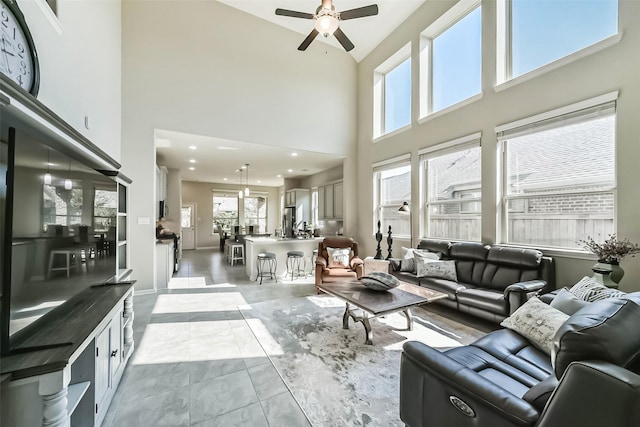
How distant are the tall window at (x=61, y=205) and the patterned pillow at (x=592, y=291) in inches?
147

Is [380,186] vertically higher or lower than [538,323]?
higher

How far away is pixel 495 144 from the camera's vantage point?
3809 millimetres

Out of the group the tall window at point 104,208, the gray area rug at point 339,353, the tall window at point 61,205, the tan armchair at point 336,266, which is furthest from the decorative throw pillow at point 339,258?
the tall window at point 61,205

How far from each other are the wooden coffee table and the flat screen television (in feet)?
7.20

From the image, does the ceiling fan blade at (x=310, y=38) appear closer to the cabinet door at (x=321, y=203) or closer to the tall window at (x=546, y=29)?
the tall window at (x=546, y=29)

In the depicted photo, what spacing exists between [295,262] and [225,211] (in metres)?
6.85

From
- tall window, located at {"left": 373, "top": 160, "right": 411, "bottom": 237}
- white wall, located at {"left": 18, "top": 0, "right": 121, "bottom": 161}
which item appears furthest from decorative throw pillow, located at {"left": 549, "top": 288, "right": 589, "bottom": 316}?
white wall, located at {"left": 18, "top": 0, "right": 121, "bottom": 161}

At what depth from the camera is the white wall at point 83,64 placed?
2.03 metres

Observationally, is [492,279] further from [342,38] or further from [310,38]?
[310,38]

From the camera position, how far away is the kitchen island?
18.5 ft

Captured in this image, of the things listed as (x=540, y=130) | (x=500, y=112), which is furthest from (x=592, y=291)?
(x=500, y=112)

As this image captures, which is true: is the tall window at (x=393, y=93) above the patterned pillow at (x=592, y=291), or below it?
above

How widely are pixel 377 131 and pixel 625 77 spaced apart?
400 cm

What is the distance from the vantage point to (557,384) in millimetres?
991
